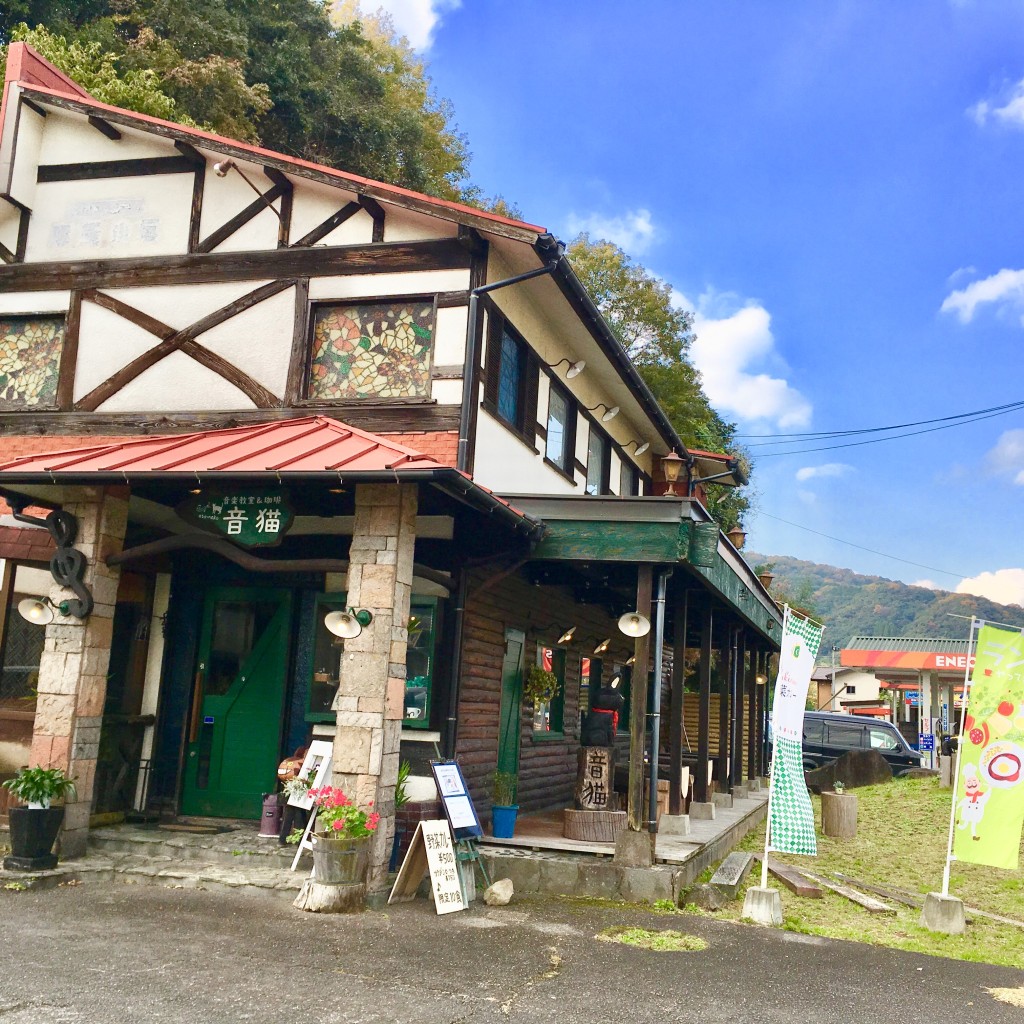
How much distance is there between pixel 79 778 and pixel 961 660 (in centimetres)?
3063

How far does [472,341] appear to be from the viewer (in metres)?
10.1

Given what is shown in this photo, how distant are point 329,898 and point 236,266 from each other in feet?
22.3

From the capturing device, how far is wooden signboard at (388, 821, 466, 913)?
25.5 feet

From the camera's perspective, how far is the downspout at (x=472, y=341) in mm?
9852

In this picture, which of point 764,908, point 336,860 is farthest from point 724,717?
point 336,860

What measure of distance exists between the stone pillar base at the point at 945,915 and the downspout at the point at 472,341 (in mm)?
5474

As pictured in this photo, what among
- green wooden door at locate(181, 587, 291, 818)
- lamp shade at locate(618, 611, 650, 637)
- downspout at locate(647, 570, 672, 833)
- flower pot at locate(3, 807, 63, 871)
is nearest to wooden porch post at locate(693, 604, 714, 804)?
downspout at locate(647, 570, 672, 833)

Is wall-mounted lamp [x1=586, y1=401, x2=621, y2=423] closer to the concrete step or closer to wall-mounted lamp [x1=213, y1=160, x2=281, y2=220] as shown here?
wall-mounted lamp [x1=213, y1=160, x2=281, y2=220]

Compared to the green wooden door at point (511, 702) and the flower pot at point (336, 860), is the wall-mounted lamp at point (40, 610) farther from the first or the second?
the green wooden door at point (511, 702)

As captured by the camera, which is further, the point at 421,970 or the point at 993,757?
the point at 993,757

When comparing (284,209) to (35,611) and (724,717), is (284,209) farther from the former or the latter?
(724,717)

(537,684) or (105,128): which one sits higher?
(105,128)

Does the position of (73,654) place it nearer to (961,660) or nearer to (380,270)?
(380,270)

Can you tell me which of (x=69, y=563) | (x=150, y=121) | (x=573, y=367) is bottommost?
(x=69, y=563)
